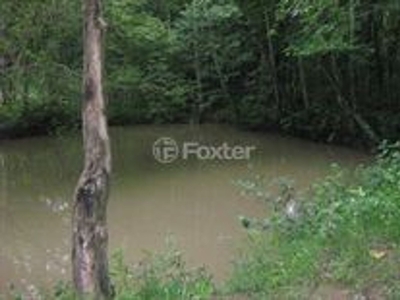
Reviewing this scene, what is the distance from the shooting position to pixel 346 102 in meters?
19.0

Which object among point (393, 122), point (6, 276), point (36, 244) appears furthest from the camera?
point (393, 122)

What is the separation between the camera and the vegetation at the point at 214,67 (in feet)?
60.4

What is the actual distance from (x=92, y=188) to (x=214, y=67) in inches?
702

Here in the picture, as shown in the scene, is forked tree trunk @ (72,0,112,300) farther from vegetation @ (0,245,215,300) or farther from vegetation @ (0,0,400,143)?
vegetation @ (0,0,400,143)

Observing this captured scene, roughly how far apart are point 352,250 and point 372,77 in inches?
529

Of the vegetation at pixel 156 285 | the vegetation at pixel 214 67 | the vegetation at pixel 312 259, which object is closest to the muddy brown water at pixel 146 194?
the vegetation at pixel 214 67

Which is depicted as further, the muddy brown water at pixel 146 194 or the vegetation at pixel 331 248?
the muddy brown water at pixel 146 194

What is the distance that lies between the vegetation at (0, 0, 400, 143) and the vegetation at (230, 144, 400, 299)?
746cm

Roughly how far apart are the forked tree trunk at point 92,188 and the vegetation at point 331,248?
1.17 meters

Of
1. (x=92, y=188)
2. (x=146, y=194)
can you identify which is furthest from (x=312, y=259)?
(x=146, y=194)

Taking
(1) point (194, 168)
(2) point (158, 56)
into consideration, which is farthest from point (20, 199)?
(2) point (158, 56)

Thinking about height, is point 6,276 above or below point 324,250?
below

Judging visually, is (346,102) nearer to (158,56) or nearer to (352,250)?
(158,56)

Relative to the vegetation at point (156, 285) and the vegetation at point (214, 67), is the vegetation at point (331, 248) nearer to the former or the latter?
the vegetation at point (156, 285)
